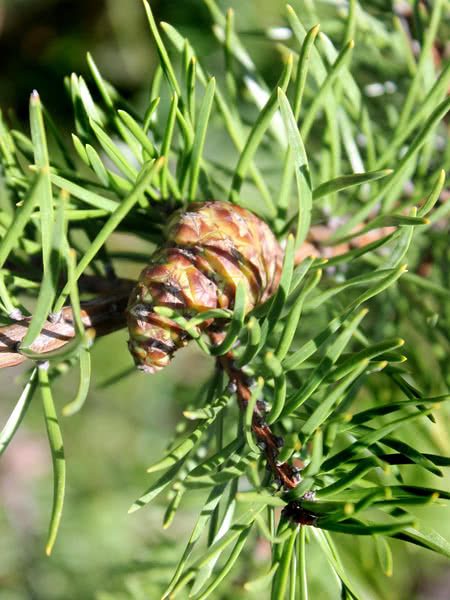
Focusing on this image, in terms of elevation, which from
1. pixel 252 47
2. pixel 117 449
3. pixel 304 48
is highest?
pixel 304 48

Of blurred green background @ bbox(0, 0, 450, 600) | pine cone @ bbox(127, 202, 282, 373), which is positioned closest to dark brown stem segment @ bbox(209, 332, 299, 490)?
pine cone @ bbox(127, 202, 282, 373)

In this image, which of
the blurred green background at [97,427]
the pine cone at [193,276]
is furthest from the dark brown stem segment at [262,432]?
the blurred green background at [97,427]

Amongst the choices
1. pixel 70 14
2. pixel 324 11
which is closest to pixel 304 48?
pixel 324 11

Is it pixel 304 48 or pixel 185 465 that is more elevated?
pixel 304 48

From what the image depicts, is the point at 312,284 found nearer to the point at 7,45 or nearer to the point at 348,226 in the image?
the point at 348,226

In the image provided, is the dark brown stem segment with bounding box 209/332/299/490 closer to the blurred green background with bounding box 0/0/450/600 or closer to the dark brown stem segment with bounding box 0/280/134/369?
the dark brown stem segment with bounding box 0/280/134/369

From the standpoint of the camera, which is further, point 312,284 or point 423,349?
point 423,349
